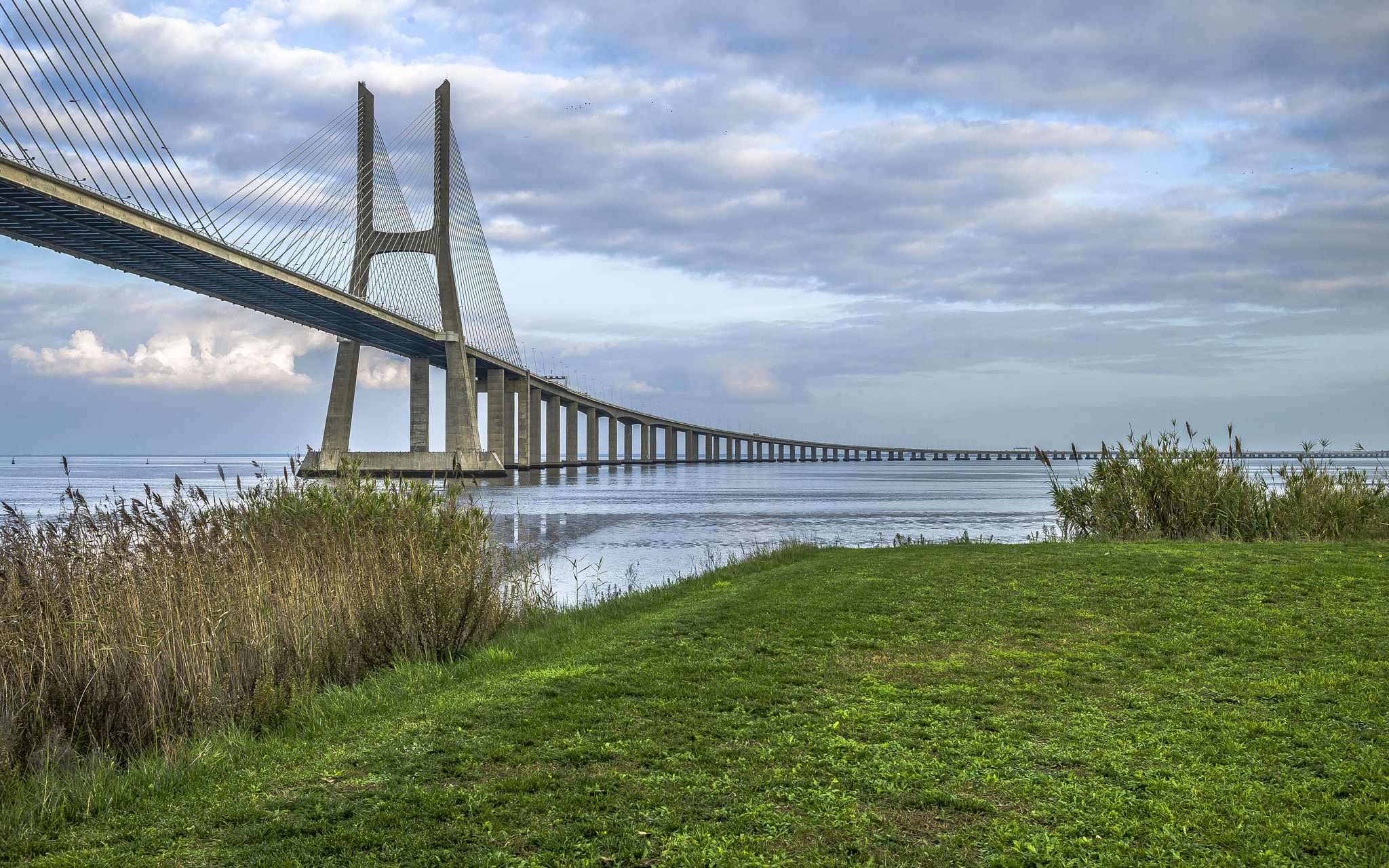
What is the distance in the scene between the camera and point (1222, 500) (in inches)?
635

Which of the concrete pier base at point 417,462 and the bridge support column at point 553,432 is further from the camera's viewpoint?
the bridge support column at point 553,432

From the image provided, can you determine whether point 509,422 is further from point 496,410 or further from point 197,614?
point 197,614

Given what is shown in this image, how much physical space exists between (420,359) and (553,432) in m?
30.6

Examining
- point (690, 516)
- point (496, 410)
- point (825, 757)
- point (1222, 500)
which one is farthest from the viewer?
point (496, 410)

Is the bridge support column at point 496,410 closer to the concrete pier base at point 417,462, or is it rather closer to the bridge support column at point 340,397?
the concrete pier base at point 417,462

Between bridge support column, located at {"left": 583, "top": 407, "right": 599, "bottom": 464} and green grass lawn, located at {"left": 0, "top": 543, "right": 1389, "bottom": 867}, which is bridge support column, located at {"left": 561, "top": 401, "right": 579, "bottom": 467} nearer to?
bridge support column, located at {"left": 583, "top": 407, "right": 599, "bottom": 464}

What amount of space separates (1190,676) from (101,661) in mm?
7331

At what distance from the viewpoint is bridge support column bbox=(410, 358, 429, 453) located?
6638 cm

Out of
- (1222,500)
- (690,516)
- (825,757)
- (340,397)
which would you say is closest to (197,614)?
(825,757)

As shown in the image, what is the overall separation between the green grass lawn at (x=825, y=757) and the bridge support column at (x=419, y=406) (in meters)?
60.2

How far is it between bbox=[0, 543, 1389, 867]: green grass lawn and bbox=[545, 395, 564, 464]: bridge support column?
8772cm

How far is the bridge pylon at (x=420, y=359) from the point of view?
60781mm

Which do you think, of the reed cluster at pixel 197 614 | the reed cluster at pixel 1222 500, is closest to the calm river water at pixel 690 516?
the reed cluster at pixel 197 614

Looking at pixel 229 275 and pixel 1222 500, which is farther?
pixel 229 275
